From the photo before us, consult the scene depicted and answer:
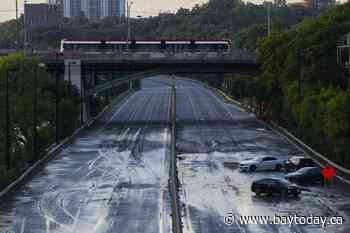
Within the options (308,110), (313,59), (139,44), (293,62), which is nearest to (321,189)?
(308,110)

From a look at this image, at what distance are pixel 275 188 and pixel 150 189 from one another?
7.65 meters

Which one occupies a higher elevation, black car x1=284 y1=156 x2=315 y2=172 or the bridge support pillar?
the bridge support pillar

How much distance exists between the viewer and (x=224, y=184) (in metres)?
52.2

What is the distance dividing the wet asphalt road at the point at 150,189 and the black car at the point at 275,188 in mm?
606

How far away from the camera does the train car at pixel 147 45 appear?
128625mm

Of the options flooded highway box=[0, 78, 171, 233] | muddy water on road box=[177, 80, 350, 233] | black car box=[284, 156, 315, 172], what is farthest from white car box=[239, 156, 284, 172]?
flooded highway box=[0, 78, 171, 233]

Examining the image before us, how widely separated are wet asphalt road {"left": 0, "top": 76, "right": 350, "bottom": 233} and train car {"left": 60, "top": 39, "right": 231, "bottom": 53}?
34465 millimetres

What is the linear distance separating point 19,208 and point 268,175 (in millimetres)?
17823

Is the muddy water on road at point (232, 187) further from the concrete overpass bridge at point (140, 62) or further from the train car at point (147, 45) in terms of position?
the train car at point (147, 45)

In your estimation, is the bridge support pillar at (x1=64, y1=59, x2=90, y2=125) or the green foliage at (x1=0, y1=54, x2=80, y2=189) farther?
the bridge support pillar at (x1=64, y1=59, x2=90, y2=125)

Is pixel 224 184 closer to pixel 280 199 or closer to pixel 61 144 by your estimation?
pixel 280 199

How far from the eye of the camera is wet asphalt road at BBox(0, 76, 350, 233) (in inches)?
1555

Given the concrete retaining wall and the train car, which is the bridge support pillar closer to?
the concrete retaining wall

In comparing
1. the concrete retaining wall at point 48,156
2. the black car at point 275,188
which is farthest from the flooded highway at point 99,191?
the black car at point 275,188
